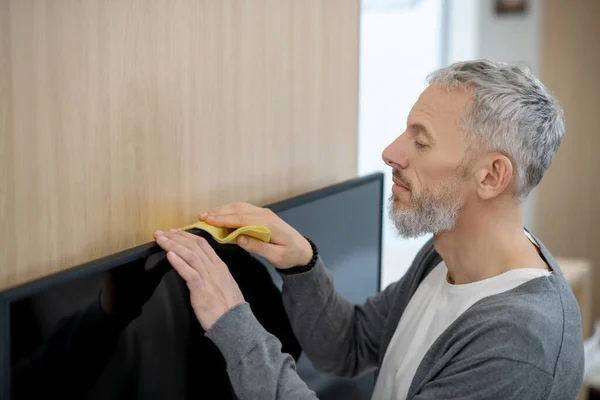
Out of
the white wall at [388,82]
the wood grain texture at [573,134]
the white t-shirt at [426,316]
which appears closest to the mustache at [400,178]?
the white t-shirt at [426,316]

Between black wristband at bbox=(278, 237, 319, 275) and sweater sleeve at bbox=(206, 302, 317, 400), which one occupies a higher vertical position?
black wristband at bbox=(278, 237, 319, 275)

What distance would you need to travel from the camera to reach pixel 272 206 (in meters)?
1.52

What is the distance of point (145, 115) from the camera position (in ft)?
4.31

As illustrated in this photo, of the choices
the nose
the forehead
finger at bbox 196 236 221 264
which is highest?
the forehead

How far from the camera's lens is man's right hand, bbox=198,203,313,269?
1.39 meters

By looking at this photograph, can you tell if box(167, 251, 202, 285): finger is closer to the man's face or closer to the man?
the man

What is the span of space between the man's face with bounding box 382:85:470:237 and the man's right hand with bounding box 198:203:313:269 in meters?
0.20

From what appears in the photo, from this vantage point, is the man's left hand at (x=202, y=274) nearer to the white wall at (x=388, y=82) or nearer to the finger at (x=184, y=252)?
the finger at (x=184, y=252)

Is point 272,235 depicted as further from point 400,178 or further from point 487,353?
point 487,353

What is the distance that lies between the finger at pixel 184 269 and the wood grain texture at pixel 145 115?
4.5 inches

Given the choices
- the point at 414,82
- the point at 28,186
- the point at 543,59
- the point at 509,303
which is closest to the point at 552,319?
the point at 509,303

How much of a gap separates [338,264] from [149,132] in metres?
0.68

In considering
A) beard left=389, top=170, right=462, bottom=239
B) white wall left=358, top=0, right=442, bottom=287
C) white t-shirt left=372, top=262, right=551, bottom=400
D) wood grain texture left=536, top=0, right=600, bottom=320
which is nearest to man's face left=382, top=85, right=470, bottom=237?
beard left=389, top=170, right=462, bottom=239

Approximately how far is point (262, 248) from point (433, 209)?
1.05 feet
